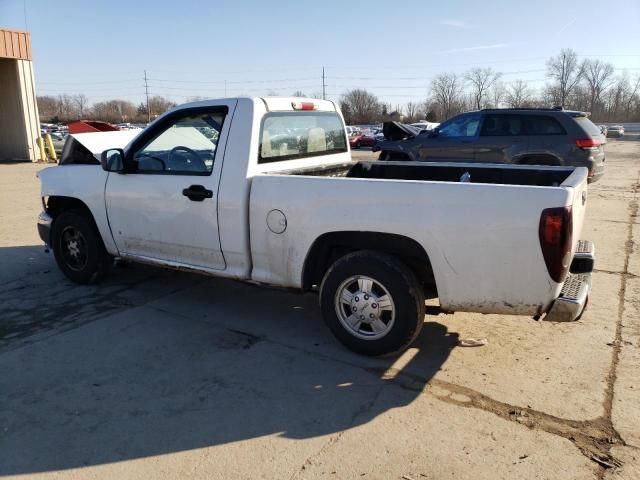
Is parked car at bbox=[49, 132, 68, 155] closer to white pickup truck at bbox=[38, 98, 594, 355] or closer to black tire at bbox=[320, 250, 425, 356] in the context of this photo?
white pickup truck at bbox=[38, 98, 594, 355]

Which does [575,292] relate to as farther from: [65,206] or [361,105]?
[361,105]

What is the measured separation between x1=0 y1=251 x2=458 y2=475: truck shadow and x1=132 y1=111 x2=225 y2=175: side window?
4.43 feet

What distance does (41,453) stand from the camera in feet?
9.36

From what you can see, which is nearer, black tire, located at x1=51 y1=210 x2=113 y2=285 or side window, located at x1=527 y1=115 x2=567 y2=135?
black tire, located at x1=51 y1=210 x2=113 y2=285

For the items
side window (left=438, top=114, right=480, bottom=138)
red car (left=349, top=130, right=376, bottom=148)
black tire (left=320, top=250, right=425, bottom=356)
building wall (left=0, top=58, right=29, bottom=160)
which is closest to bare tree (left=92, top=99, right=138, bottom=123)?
red car (left=349, top=130, right=376, bottom=148)

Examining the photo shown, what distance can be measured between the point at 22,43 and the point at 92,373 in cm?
2290

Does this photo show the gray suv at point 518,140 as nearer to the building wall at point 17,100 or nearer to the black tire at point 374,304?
the black tire at point 374,304

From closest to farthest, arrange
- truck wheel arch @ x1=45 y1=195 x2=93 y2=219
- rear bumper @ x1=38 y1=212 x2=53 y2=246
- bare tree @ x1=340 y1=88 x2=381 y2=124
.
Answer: truck wheel arch @ x1=45 y1=195 x2=93 y2=219
rear bumper @ x1=38 y1=212 x2=53 y2=246
bare tree @ x1=340 y1=88 x2=381 y2=124

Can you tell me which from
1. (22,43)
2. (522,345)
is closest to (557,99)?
(22,43)

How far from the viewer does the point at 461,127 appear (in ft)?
36.1

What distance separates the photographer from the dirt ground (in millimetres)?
2766

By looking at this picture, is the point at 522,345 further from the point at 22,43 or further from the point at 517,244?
the point at 22,43

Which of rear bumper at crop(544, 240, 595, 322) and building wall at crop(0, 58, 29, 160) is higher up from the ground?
building wall at crop(0, 58, 29, 160)

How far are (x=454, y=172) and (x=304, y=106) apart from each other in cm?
157
